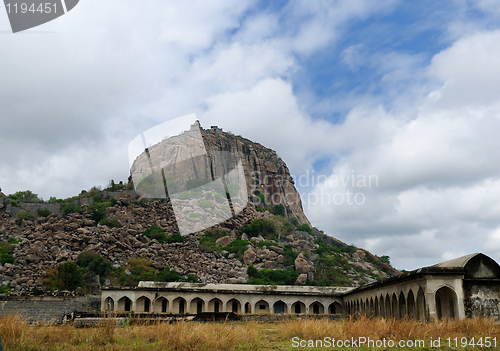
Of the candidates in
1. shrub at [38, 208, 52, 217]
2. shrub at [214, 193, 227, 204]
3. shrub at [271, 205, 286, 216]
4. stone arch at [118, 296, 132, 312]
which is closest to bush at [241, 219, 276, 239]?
shrub at [214, 193, 227, 204]

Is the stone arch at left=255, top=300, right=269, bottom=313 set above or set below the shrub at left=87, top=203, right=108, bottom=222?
below

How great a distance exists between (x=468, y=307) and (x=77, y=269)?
149 feet

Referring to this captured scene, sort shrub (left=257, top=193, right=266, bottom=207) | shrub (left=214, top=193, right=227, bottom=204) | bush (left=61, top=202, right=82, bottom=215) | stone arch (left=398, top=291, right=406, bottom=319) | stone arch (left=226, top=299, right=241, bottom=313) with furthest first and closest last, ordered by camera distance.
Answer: shrub (left=257, top=193, right=266, bottom=207)
shrub (left=214, top=193, right=227, bottom=204)
bush (left=61, top=202, right=82, bottom=215)
stone arch (left=226, top=299, right=241, bottom=313)
stone arch (left=398, top=291, right=406, bottom=319)

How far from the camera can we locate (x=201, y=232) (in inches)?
2891

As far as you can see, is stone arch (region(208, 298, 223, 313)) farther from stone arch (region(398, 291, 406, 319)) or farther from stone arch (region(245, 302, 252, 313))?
stone arch (region(398, 291, 406, 319))

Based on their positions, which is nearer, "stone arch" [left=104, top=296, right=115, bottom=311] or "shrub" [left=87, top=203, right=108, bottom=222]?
"stone arch" [left=104, top=296, right=115, bottom=311]

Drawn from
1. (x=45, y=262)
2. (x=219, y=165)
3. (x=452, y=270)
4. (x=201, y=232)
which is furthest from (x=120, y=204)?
(x=452, y=270)

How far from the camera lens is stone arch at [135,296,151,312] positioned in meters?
34.1

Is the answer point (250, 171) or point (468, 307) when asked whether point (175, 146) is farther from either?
point (468, 307)

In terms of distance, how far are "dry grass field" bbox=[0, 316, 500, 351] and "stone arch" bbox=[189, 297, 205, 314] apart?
23086mm

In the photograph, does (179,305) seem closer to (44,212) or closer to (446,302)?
(446,302)

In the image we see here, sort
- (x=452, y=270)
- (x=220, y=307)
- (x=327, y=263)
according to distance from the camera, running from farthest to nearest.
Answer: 1. (x=327, y=263)
2. (x=220, y=307)
3. (x=452, y=270)

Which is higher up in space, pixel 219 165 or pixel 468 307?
pixel 219 165

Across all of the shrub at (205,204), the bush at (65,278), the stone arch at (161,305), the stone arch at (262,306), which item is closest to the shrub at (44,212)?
the bush at (65,278)
